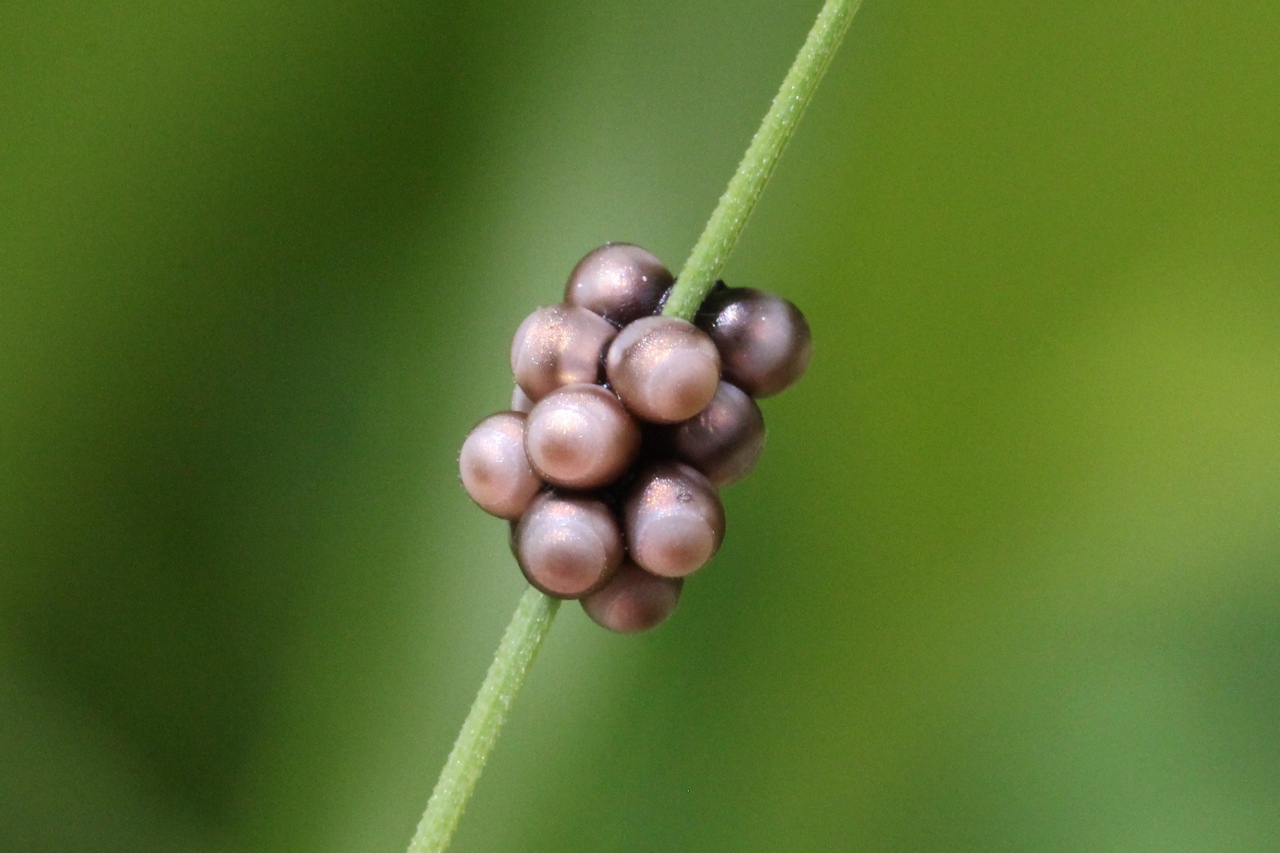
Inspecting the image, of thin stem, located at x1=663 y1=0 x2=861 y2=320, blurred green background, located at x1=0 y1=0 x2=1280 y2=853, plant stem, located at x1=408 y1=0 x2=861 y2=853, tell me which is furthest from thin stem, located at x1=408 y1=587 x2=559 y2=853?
blurred green background, located at x1=0 y1=0 x2=1280 y2=853

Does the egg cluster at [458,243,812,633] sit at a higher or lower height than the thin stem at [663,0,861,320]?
lower

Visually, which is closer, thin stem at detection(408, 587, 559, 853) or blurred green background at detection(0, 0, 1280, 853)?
thin stem at detection(408, 587, 559, 853)

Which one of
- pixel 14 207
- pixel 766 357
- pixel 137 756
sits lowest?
pixel 137 756

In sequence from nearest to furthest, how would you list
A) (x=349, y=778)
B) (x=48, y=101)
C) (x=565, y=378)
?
1. (x=565, y=378)
2. (x=48, y=101)
3. (x=349, y=778)

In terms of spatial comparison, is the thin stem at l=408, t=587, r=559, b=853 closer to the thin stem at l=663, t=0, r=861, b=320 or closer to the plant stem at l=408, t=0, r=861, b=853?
the plant stem at l=408, t=0, r=861, b=853

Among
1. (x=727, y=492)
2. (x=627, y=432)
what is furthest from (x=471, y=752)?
(x=727, y=492)

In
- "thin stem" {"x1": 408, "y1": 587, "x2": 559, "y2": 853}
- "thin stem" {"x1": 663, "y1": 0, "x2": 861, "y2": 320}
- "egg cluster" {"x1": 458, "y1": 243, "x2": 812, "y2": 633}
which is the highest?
"thin stem" {"x1": 663, "y1": 0, "x2": 861, "y2": 320}

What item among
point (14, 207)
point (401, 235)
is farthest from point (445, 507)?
point (14, 207)

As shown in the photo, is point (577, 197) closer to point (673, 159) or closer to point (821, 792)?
point (673, 159)
